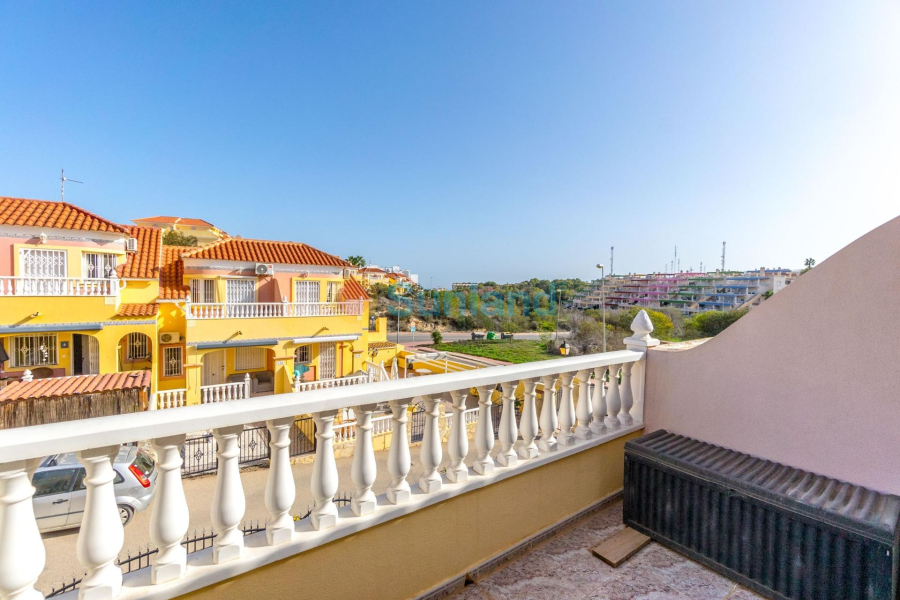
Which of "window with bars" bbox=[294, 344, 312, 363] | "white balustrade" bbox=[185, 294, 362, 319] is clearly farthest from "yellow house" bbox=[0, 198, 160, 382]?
"window with bars" bbox=[294, 344, 312, 363]

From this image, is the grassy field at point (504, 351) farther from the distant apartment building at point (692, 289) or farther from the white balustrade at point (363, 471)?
the white balustrade at point (363, 471)

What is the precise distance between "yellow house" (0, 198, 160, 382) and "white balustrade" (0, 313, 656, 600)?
12.5m

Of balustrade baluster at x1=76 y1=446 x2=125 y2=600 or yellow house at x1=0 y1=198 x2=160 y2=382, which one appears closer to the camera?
balustrade baluster at x1=76 y1=446 x2=125 y2=600

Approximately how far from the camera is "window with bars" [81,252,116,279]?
Result: 10664mm

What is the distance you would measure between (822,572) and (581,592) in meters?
0.89

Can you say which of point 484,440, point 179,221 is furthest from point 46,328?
point 179,221

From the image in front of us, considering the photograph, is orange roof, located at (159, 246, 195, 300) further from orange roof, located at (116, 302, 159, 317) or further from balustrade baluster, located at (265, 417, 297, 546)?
balustrade baluster, located at (265, 417, 297, 546)

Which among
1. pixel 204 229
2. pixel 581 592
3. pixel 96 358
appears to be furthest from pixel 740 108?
pixel 204 229

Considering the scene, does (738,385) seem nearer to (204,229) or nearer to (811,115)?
(811,115)

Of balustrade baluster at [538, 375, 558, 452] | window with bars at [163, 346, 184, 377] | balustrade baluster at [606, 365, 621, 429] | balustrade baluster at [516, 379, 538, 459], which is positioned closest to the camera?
balustrade baluster at [516, 379, 538, 459]

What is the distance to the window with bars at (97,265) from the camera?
1066 centimetres

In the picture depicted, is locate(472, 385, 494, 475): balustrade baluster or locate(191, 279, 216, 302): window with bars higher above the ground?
locate(191, 279, 216, 302): window with bars

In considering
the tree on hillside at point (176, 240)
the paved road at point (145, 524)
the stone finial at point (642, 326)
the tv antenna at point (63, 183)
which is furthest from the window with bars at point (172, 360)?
the tree on hillside at point (176, 240)

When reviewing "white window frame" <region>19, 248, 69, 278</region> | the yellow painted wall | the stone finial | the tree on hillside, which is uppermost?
the tree on hillside
